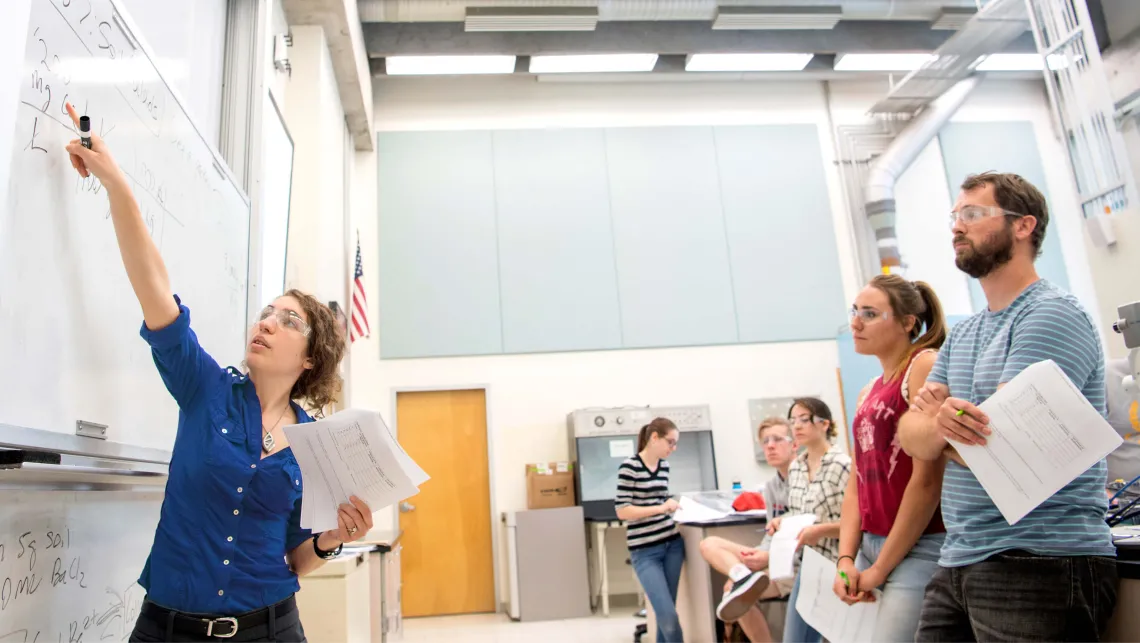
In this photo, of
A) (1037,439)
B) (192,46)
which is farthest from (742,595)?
(192,46)

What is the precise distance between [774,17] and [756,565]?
507 centimetres

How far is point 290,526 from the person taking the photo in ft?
5.02

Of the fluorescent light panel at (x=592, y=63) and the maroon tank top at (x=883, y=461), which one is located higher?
the fluorescent light panel at (x=592, y=63)

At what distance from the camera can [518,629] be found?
5512 mm

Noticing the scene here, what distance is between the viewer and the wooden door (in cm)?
634

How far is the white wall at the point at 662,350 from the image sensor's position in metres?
6.76

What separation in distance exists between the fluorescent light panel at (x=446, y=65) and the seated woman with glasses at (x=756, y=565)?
15.1ft

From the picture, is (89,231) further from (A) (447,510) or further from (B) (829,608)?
(A) (447,510)

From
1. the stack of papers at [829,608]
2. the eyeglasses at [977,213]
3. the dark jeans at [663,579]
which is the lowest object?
the dark jeans at [663,579]

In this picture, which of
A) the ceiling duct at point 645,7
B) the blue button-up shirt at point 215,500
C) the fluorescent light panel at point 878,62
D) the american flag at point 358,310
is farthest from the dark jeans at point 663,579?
the fluorescent light panel at point 878,62

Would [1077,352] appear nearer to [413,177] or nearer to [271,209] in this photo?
[271,209]

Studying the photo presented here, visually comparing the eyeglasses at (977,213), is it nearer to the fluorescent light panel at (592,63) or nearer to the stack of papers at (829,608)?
the stack of papers at (829,608)

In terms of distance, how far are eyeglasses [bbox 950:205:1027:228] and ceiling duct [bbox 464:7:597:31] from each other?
5271 millimetres

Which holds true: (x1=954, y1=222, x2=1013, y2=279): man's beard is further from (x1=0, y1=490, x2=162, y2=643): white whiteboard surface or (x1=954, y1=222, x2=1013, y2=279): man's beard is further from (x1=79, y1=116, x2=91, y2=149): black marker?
(x1=0, y1=490, x2=162, y2=643): white whiteboard surface
